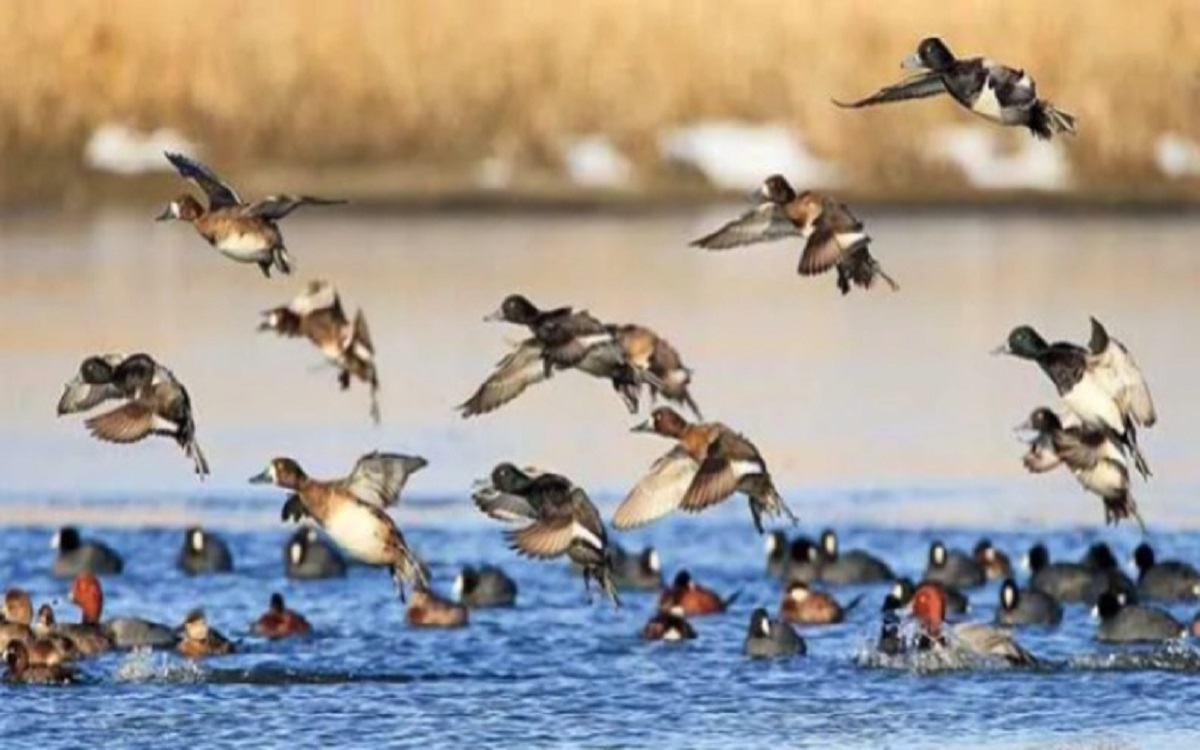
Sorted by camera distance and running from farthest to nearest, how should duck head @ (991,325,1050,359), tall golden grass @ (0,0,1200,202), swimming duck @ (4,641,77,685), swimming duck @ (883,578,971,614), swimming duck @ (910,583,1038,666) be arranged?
tall golden grass @ (0,0,1200,202) < swimming duck @ (883,578,971,614) < swimming duck @ (910,583,1038,666) < swimming duck @ (4,641,77,685) < duck head @ (991,325,1050,359)

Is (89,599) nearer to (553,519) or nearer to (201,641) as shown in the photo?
(201,641)

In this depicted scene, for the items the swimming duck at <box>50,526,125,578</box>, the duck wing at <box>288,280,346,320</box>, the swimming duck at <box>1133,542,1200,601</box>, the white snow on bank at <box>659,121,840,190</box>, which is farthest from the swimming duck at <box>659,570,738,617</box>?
the white snow on bank at <box>659,121,840,190</box>

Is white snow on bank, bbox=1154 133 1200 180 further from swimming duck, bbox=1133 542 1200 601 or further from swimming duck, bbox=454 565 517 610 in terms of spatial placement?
swimming duck, bbox=454 565 517 610

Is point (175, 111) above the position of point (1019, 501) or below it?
above

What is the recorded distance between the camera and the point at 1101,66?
160 ft

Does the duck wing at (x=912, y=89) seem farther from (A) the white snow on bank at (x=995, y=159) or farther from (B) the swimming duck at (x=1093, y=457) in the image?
(A) the white snow on bank at (x=995, y=159)

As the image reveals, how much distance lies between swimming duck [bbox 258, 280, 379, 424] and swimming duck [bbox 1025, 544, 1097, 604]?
4529mm

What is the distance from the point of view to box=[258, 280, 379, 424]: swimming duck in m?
20.6

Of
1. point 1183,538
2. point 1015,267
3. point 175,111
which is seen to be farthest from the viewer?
point 175,111

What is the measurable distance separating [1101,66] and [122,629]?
29.5 m

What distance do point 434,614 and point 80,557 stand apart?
2.82 metres

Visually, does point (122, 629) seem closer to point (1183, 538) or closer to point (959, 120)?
point (1183, 538)

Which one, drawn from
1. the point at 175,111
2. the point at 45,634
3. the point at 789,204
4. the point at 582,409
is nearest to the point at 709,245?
the point at 789,204

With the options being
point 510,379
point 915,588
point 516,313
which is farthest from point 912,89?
point 915,588
